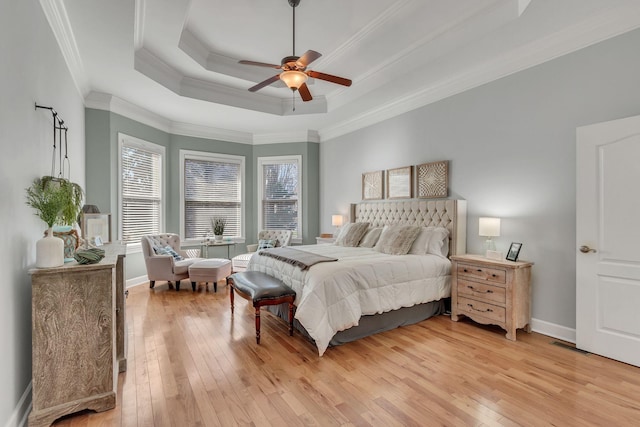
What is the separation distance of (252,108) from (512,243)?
14.5 ft

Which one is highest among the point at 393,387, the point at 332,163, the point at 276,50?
the point at 276,50

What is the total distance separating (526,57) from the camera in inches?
134

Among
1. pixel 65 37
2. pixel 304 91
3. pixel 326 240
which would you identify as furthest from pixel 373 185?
pixel 65 37

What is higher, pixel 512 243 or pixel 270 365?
pixel 512 243

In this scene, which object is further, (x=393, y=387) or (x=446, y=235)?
(x=446, y=235)

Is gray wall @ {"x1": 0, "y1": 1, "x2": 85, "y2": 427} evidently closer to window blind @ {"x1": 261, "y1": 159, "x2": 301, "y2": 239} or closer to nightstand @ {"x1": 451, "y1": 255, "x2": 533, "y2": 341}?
nightstand @ {"x1": 451, "y1": 255, "x2": 533, "y2": 341}

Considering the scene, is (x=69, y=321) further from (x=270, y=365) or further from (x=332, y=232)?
(x=332, y=232)

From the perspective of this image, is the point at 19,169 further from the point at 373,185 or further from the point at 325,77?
the point at 373,185

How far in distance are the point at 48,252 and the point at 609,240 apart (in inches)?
172

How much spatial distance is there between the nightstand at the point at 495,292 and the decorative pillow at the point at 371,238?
1.26 metres

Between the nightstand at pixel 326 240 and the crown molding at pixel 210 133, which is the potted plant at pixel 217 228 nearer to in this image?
the crown molding at pixel 210 133

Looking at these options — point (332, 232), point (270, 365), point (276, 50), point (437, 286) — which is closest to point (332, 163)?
point (332, 232)

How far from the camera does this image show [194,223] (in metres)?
6.44

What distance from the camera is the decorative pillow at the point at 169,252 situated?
5130 mm
